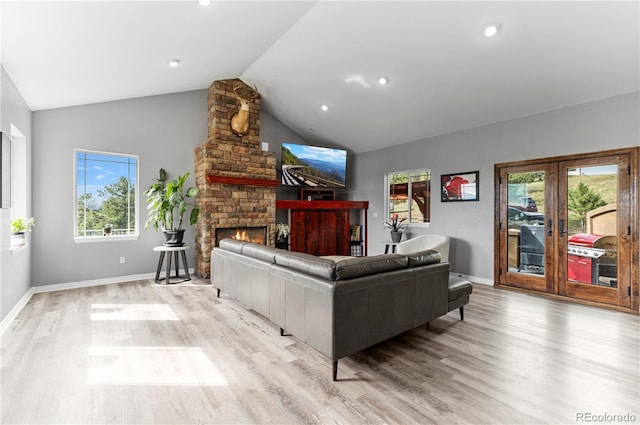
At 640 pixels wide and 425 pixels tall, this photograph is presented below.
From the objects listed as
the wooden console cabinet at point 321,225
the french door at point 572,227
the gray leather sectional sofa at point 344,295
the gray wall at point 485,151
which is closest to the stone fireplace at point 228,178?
the wooden console cabinet at point 321,225

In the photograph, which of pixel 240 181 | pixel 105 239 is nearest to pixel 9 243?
pixel 105 239

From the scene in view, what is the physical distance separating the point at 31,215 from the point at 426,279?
4.98 m

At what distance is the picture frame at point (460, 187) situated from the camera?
16.0 feet

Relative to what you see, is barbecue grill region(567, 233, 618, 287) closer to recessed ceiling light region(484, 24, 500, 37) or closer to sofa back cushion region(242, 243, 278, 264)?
recessed ceiling light region(484, 24, 500, 37)

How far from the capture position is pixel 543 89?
3.72 metres

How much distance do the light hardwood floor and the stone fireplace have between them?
194cm

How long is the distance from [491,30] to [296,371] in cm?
362

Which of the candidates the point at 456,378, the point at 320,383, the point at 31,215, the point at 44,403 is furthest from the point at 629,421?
the point at 31,215

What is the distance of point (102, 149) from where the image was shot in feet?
15.1

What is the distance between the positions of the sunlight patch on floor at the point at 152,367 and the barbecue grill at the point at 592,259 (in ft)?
14.4

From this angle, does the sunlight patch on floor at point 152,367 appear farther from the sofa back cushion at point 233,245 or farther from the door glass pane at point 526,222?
the door glass pane at point 526,222

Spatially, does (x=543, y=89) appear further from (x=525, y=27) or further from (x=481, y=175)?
(x=481, y=175)

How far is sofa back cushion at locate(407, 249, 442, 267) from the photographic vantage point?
2579 mm

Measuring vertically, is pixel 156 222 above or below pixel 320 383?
above
